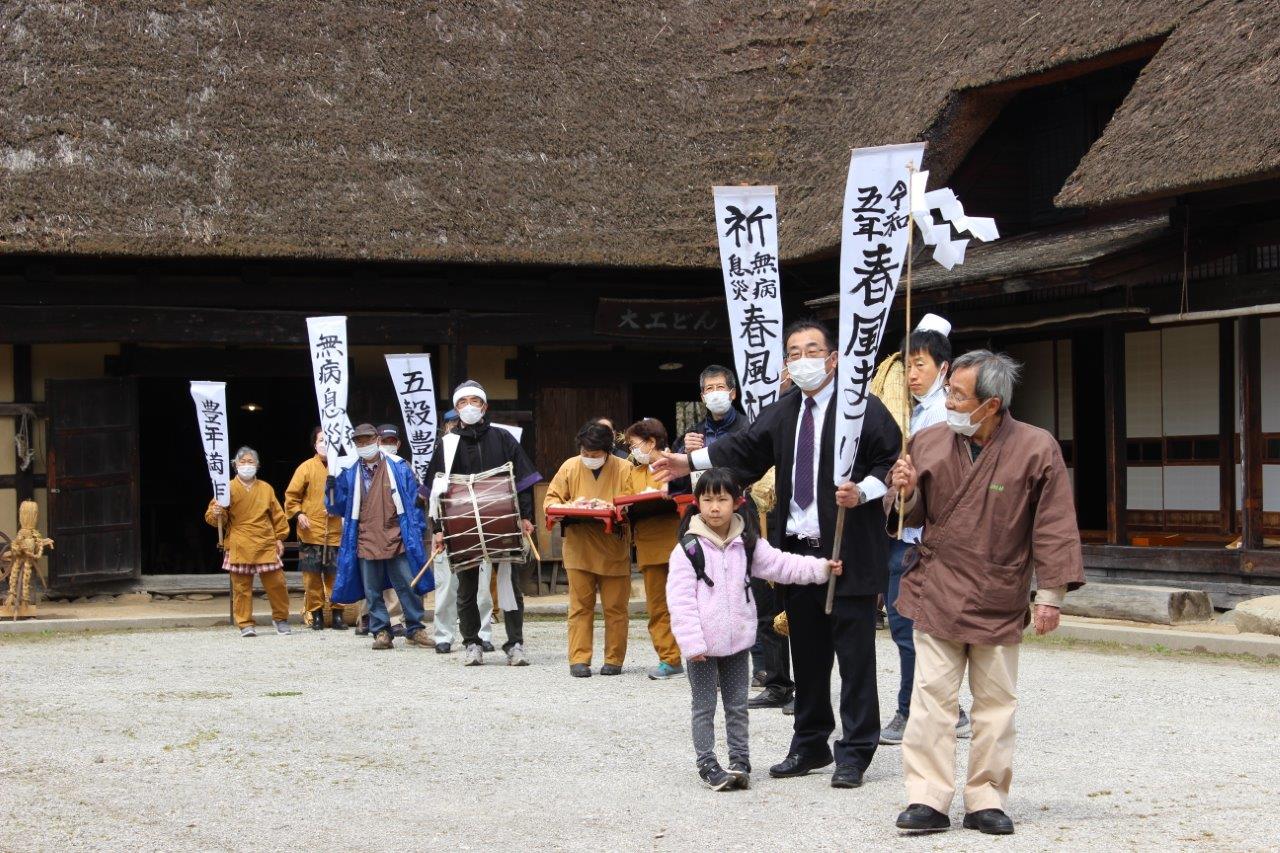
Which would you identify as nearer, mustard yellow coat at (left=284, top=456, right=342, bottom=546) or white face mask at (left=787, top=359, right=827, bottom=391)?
white face mask at (left=787, top=359, right=827, bottom=391)

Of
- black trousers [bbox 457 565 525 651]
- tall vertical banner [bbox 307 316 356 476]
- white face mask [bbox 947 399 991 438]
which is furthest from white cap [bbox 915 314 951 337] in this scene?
tall vertical banner [bbox 307 316 356 476]

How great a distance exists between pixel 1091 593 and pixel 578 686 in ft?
15.0

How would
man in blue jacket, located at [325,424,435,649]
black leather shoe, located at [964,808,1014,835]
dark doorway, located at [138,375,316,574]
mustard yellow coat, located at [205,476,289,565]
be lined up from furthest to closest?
dark doorway, located at [138,375,316,574] → mustard yellow coat, located at [205,476,289,565] → man in blue jacket, located at [325,424,435,649] → black leather shoe, located at [964,808,1014,835]

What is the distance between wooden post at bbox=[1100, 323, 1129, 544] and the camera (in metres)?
12.3

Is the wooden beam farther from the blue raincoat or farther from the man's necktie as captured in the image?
the man's necktie

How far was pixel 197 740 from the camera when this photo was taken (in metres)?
6.78

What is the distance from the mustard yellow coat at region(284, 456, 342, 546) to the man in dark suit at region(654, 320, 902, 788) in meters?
6.80

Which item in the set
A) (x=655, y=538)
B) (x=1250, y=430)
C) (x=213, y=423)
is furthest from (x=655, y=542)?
(x=213, y=423)

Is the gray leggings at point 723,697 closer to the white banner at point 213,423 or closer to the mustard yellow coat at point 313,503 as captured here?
the mustard yellow coat at point 313,503

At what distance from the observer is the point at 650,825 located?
5055 millimetres

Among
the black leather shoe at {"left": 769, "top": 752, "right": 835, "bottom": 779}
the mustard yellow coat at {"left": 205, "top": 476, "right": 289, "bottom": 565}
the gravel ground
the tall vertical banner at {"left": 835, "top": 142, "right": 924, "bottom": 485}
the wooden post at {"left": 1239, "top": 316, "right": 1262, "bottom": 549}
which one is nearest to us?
the gravel ground

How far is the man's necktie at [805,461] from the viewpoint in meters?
5.76

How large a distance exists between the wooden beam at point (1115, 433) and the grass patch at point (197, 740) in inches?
312

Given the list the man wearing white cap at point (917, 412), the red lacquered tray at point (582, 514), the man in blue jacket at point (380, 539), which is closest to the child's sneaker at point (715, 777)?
the man wearing white cap at point (917, 412)
